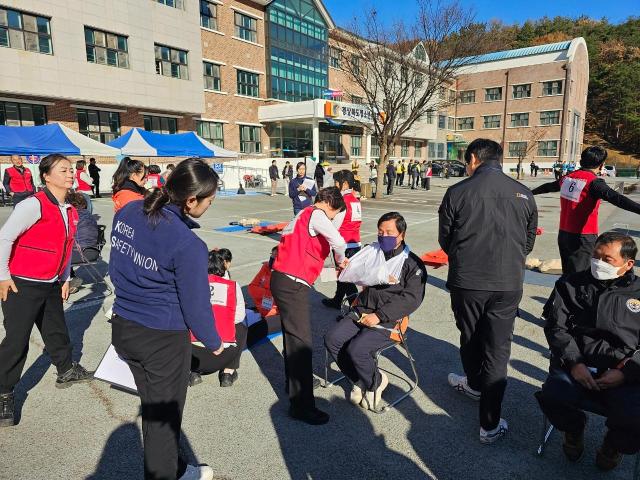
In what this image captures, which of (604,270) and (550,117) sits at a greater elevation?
(550,117)

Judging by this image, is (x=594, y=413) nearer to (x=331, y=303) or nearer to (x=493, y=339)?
(x=493, y=339)

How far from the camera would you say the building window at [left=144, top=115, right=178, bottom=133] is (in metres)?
24.8

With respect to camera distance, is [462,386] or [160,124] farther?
[160,124]

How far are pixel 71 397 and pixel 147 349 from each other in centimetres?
202

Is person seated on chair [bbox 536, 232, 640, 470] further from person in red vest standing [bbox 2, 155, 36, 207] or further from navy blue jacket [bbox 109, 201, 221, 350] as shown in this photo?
person in red vest standing [bbox 2, 155, 36, 207]

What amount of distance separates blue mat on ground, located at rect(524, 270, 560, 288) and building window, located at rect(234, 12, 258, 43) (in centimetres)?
2812

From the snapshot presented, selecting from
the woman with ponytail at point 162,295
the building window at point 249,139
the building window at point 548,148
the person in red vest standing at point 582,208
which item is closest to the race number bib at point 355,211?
the person in red vest standing at point 582,208

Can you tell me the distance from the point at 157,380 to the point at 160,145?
1738 cm

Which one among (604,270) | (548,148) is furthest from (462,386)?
(548,148)

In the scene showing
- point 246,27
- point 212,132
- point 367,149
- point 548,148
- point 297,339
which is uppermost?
point 246,27

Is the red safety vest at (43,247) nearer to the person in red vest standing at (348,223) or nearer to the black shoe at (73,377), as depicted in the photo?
the black shoe at (73,377)

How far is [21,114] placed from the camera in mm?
19625

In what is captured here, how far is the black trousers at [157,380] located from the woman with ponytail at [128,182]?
10.4 ft

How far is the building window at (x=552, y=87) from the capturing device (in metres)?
50.9
